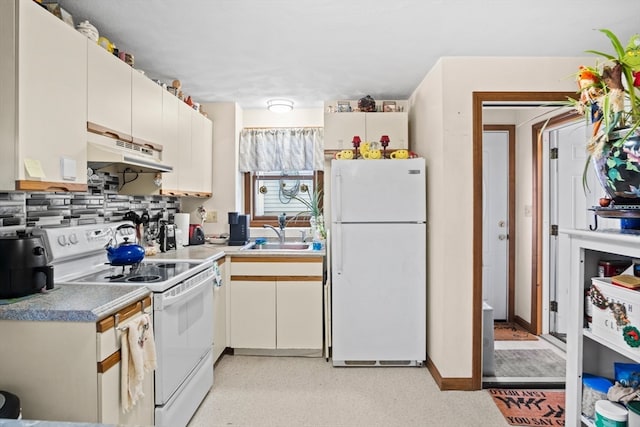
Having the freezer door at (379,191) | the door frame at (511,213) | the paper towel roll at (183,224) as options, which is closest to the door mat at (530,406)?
the freezer door at (379,191)

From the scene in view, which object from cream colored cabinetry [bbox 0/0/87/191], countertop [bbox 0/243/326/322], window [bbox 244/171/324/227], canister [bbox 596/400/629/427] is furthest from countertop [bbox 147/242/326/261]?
canister [bbox 596/400/629/427]

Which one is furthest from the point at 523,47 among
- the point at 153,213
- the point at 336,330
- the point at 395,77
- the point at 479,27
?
the point at 153,213

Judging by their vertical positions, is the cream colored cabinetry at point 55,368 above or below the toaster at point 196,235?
below

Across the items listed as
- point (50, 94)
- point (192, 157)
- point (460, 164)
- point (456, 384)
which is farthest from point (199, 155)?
point (456, 384)

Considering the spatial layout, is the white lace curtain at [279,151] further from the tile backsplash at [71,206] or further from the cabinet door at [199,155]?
the tile backsplash at [71,206]

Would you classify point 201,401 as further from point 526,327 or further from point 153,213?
point 526,327

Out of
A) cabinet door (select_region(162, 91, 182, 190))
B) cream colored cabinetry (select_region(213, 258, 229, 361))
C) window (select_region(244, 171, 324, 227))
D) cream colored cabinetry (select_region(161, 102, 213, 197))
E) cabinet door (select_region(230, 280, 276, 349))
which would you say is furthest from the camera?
window (select_region(244, 171, 324, 227))

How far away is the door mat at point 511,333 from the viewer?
3.53 m

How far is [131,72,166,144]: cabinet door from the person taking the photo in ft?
7.65

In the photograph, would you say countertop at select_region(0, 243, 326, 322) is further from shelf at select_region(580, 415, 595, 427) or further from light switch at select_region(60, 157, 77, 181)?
shelf at select_region(580, 415, 595, 427)

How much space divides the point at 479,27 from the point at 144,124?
226 cm

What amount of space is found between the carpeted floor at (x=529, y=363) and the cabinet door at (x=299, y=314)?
1460 mm

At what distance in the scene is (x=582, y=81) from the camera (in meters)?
1.34

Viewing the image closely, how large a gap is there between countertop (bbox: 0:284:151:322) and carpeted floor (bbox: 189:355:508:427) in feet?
3.46
